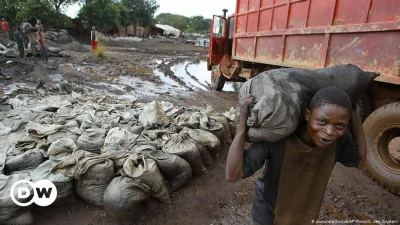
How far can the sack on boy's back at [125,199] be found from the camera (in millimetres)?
2014

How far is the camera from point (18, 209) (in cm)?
197

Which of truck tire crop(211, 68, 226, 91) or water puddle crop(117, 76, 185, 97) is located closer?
water puddle crop(117, 76, 185, 97)

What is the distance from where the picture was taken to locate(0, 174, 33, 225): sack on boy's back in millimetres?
1924

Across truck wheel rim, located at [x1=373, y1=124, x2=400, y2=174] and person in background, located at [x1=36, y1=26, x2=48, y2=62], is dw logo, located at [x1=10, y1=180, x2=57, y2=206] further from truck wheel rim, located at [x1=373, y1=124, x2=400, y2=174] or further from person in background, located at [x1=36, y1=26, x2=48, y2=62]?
person in background, located at [x1=36, y1=26, x2=48, y2=62]

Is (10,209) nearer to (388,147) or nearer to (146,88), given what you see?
(388,147)

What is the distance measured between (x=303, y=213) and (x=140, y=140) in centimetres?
188

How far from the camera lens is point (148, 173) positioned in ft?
7.23

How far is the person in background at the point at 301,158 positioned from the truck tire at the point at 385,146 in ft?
5.81

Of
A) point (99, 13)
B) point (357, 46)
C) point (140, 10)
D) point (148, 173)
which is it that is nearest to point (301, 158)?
point (148, 173)

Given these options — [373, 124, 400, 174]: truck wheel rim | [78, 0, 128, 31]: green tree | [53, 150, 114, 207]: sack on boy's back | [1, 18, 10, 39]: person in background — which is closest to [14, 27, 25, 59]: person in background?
[1, 18, 10, 39]: person in background

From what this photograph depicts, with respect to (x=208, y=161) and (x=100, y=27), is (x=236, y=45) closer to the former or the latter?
(x=208, y=161)

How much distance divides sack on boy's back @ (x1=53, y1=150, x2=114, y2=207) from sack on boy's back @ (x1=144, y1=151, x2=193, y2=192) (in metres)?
0.43

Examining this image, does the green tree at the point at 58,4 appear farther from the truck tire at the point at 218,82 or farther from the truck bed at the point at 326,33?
the truck bed at the point at 326,33

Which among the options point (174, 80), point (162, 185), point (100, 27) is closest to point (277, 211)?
point (162, 185)
